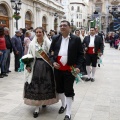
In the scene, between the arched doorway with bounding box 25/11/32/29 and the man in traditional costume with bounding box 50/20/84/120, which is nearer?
the man in traditional costume with bounding box 50/20/84/120

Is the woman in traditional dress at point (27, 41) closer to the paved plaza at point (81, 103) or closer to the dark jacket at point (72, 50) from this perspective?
the paved plaza at point (81, 103)

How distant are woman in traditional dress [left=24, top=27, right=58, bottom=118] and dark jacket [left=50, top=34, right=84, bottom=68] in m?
0.27

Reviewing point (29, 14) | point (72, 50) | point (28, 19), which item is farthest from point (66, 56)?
point (29, 14)

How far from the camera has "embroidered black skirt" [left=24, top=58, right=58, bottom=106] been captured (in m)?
4.47

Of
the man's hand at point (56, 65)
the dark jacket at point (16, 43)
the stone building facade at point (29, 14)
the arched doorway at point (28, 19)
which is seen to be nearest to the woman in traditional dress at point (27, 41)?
the dark jacket at point (16, 43)

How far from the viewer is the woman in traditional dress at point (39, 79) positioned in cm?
448

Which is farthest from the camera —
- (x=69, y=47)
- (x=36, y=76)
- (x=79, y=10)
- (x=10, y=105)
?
(x=79, y=10)

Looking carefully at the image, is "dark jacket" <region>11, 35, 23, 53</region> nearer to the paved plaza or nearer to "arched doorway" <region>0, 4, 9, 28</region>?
→ the paved plaza

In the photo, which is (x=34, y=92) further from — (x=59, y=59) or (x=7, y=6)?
(x=7, y=6)

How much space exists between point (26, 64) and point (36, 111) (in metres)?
0.92

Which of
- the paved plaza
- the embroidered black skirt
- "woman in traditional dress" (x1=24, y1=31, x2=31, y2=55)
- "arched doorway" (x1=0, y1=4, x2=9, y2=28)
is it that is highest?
"arched doorway" (x1=0, y1=4, x2=9, y2=28)

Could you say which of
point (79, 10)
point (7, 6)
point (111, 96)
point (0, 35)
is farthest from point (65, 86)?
point (79, 10)

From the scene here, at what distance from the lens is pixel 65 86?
431 cm

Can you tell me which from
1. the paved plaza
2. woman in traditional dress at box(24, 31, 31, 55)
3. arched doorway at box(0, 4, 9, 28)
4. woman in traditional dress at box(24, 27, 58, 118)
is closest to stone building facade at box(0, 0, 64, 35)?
arched doorway at box(0, 4, 9, 28)
